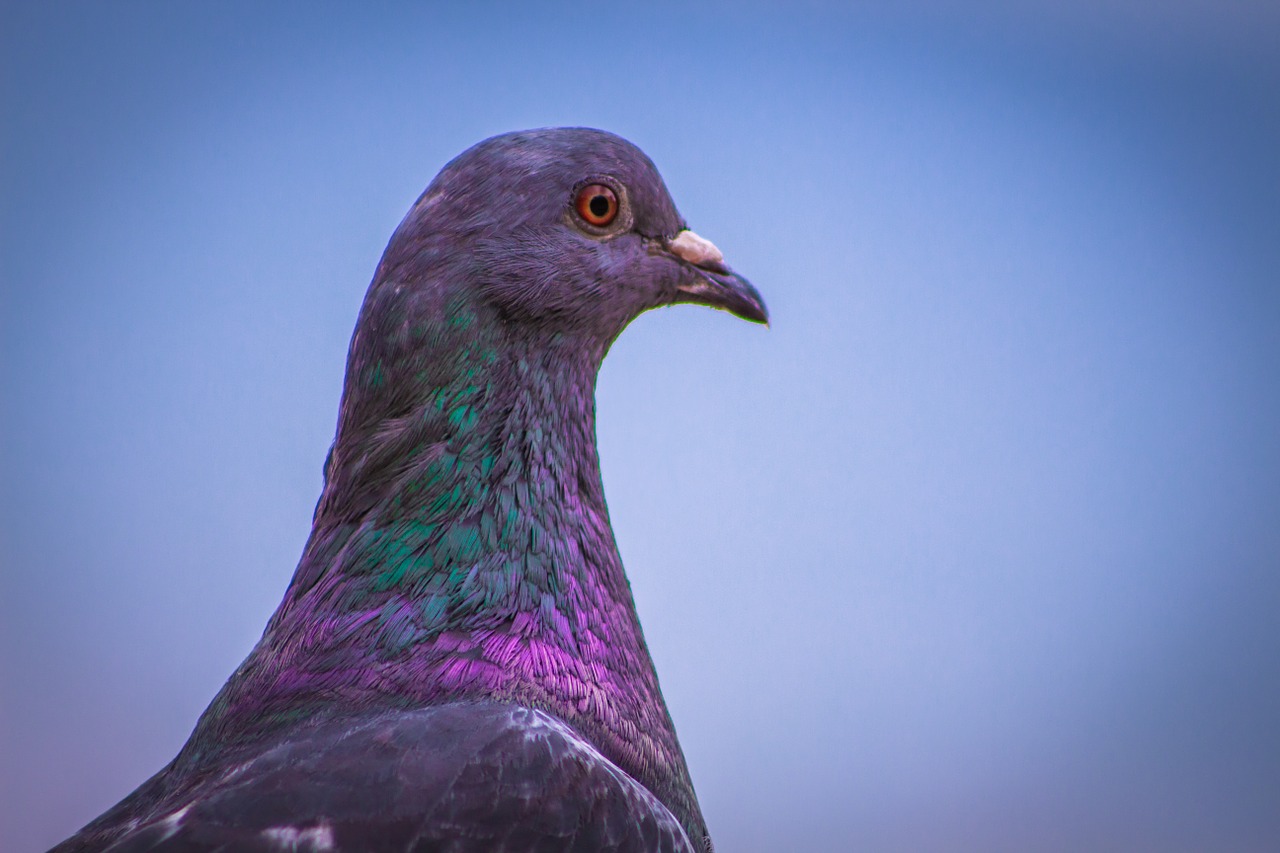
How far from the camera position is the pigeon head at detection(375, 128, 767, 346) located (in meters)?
2.77

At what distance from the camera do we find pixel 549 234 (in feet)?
9.36

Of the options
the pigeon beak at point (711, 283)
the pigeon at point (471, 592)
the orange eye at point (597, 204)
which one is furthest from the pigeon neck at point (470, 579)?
the pigeon beak at point (711, 283)

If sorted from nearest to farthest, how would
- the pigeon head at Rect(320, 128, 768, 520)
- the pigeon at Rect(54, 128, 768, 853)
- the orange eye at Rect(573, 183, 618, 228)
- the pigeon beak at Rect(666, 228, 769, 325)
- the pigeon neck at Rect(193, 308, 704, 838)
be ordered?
the pigeon at Rect(54, 128, 768, 853), the pigeon neck at Rect(193, 308, 704, 838), the pigeon head at Rect(320, 128, 768, 520), the orange eye at Rect(573, 183, 618, 228), the pigeon beak at Rect(666, 228, 769, 325)

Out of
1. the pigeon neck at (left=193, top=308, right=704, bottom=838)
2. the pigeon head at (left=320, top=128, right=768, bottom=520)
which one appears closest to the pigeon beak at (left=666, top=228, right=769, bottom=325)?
the pigeon head at (left=320, top=128, right=768, bottom=520)

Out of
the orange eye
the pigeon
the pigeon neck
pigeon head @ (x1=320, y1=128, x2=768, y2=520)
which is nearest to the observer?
the pigeon

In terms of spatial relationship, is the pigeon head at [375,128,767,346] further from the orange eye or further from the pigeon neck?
the pigeon neck

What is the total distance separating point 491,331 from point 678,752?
1026 mm

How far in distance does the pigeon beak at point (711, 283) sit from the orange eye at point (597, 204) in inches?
8.4

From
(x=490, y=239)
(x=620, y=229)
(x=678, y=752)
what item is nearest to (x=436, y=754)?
(x=678, y=752)

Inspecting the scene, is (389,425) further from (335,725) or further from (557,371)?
(335,725)

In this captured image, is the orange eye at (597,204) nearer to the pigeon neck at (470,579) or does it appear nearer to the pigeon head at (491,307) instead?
the pigeon head at (491,307)

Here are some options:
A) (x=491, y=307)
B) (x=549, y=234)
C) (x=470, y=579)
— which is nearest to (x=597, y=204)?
(x=549, y=234)

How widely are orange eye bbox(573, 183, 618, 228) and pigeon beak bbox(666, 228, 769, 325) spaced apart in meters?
0.21

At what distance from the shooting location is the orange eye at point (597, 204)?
293cm
